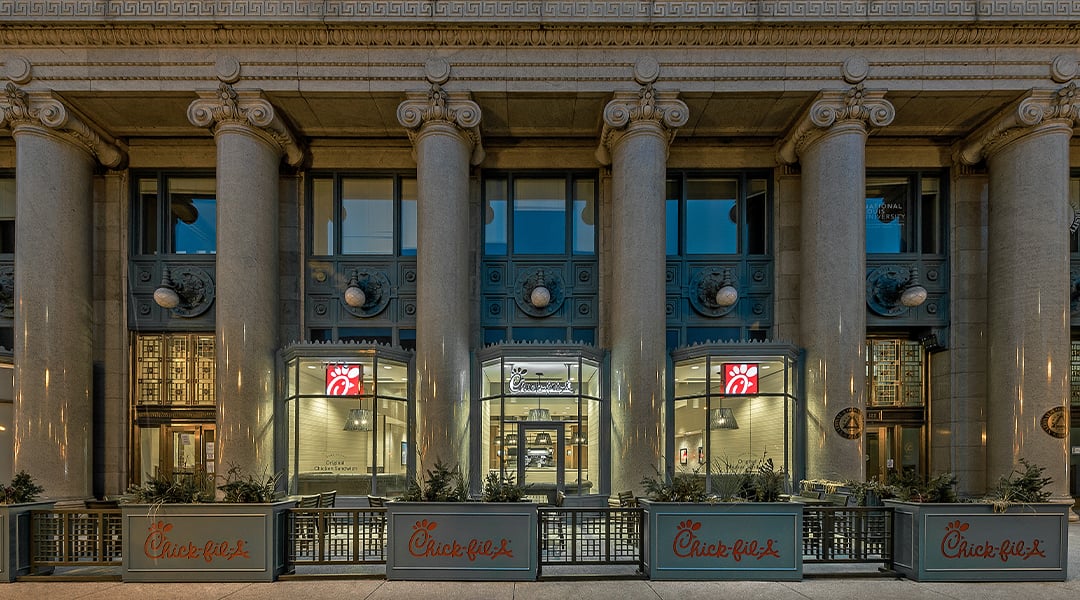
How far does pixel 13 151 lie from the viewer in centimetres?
1705

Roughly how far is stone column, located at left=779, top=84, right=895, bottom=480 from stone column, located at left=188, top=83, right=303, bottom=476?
40.9 feet

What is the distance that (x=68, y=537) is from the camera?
10.0 meters

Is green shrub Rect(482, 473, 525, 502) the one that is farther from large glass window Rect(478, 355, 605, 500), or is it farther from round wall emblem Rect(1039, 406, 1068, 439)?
round wall emblem Rect(1039, 406, 1068, 439)

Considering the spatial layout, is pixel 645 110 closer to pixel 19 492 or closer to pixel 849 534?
pixel 849 534

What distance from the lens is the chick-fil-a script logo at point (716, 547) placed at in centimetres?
959

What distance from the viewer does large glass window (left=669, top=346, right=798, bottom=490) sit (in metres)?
15.5

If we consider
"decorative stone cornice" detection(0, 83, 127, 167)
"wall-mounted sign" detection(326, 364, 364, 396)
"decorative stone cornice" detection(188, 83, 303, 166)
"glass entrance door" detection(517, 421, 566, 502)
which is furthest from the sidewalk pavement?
"decorative stone cornice" detection(0, 83, 127, 167)

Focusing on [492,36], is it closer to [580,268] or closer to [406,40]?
[406,40]

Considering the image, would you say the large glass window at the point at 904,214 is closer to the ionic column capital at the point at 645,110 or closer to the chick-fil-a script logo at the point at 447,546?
the ionic column capital at the point at 645,110

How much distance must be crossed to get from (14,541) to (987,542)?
47.1 ft

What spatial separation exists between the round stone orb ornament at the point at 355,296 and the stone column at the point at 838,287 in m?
10.9

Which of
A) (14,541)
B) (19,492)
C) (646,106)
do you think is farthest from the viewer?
(646,106)

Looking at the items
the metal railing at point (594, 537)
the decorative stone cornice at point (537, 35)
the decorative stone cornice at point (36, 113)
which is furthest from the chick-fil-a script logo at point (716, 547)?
the decorative stone cornice at point (36, 113)

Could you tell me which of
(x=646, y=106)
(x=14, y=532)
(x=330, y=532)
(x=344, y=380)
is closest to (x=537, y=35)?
(x=646, y=106)
